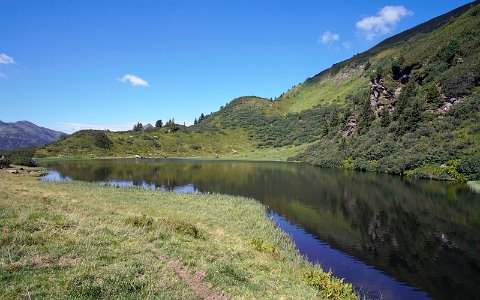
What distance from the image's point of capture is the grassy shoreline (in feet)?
50.1

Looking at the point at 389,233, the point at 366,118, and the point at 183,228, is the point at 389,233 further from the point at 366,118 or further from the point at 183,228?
the point at 366,118

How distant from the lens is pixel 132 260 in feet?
61.5

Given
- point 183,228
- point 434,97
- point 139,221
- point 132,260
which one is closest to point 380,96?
point 434,97

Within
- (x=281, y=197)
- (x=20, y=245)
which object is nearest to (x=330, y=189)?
(x=281, y=197)

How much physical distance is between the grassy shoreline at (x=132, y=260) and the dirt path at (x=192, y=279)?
0.24 feet

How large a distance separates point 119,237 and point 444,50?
154 metres

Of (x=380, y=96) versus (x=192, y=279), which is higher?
(x=380, y=96)

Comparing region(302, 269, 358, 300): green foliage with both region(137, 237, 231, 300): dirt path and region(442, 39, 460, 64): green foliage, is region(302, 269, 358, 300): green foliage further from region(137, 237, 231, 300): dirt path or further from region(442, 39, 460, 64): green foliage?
Result: region(442, 39, 460, 64): green foliage

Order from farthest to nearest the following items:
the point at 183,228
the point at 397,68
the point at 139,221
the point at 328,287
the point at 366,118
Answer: the point at 366,118 → the point at 397,68 → the point at 183,228 → the point at 139,221 → the point at 328,287

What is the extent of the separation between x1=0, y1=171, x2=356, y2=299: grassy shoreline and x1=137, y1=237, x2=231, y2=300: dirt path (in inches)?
2.9

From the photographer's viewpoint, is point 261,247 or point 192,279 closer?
point 192,279

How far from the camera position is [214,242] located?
91.0 ft

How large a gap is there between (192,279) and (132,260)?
359 centimetres

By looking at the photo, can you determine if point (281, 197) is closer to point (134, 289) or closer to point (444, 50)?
point (134, 289)
